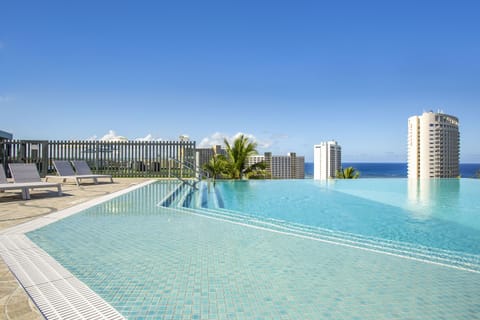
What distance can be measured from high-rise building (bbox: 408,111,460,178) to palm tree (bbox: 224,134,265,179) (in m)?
30.5

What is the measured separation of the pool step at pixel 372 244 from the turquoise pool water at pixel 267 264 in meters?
0.02

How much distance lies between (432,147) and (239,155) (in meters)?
31.6

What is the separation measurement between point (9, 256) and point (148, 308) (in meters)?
1.89

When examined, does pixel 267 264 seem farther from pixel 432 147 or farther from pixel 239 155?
pixel 432 147

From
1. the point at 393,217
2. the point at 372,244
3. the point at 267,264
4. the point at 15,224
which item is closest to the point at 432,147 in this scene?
the point at 393,217

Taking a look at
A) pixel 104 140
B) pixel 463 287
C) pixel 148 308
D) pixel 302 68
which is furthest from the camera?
pixel 302 68

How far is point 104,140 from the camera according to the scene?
47.5ft

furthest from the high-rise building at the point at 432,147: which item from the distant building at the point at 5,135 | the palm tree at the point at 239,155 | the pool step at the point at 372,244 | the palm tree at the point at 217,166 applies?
the distant building at the point at 5,135

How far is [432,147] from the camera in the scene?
36.7 m

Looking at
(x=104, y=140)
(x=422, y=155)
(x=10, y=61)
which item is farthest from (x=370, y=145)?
→ (x=10, y=61)

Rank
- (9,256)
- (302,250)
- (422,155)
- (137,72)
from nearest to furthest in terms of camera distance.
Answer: (9,256), (302,250), (137,72), (422,155)

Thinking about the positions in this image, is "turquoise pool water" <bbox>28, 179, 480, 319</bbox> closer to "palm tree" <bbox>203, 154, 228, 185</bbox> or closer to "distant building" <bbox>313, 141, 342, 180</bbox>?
"palm tree" <bbox>203, 154, 228, 185</bbox>

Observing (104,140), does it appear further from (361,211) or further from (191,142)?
(361,211)

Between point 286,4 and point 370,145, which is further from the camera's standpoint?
point 370,145
